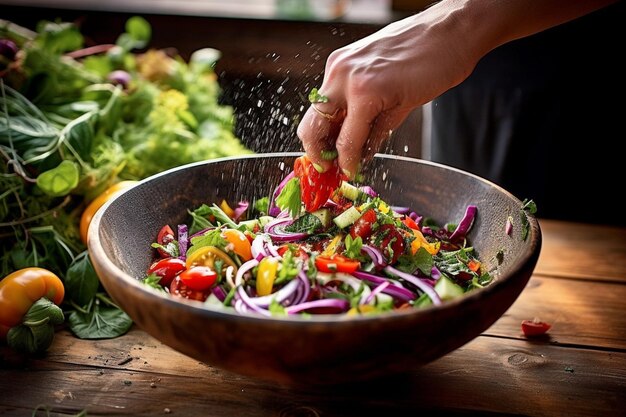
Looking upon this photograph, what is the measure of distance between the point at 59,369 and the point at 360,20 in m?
2.84

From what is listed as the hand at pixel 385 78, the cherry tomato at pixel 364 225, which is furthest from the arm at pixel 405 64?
the cherry tomato at pixel 364 225

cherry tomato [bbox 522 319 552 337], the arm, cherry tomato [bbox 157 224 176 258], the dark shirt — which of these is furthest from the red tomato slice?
the dark shirt

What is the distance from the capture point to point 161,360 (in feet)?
5.24

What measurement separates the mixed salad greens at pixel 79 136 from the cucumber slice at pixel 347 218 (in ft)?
1.88

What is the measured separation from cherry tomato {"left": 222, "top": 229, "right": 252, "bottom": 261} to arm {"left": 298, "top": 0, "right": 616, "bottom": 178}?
0.26 meters

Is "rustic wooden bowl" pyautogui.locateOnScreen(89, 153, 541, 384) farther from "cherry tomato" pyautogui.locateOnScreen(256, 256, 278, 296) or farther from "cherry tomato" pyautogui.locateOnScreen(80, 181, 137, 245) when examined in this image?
"cherry tomato" pyautogui.locateOnScreen(80, 181, 137, 245)

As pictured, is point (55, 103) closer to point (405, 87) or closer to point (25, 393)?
point (25, 393)

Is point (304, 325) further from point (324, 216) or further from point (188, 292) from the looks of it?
point (324, 216)

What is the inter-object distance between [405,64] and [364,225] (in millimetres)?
379

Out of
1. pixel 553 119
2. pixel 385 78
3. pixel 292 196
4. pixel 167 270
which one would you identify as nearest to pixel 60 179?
pixel 167 270

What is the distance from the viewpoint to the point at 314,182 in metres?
1.71

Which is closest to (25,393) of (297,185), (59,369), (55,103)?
(59,369)

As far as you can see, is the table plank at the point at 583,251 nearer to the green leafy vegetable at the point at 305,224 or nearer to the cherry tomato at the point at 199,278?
the green leafy vegetable at the point at 305,224

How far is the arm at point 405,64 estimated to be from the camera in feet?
4.92
